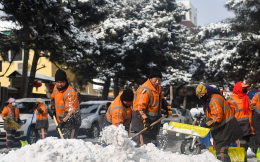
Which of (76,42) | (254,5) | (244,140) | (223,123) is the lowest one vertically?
(244,140)

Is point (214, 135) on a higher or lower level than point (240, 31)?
lower

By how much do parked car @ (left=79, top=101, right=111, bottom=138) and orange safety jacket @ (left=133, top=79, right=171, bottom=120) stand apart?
26.7 feet

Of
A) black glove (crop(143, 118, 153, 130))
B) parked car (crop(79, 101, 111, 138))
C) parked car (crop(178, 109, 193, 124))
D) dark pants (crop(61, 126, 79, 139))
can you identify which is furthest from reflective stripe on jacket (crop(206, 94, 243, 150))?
parked car (crop(178, 109, 193, 124))

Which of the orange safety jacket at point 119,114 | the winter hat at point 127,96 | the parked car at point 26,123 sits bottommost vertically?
the parked car at point 26,123

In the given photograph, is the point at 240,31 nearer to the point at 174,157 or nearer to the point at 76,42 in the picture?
the point at 76,42

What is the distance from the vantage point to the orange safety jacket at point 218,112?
565cm

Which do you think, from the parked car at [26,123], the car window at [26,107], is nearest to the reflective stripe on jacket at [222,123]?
the parked car at [26,123]

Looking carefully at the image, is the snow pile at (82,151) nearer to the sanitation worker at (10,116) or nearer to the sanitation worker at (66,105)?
the sanitation worker at (66,105)

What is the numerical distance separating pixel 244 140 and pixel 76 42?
1121 centimetres

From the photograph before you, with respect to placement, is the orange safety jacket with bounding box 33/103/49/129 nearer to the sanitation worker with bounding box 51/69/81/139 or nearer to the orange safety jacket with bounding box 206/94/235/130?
the sanitation worker with bounding box 51/69/81/139

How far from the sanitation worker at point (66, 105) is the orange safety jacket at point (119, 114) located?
609 mm

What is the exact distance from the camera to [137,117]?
6.46 meters

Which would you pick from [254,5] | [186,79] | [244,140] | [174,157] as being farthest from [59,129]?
[186,79]

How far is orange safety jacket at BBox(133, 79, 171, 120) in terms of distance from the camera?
20.7ft
